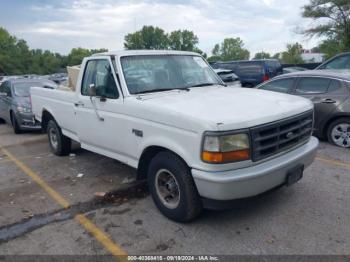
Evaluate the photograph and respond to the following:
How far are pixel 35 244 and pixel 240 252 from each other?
2193 mm

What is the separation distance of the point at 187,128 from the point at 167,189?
98cm

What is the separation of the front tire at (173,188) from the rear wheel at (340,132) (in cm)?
437

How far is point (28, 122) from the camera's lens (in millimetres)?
9805

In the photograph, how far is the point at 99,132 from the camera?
510 cm

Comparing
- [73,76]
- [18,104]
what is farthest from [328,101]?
[18,104]

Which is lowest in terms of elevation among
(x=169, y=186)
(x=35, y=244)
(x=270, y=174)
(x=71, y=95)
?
(x=35, y=244)

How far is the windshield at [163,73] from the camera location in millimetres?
4622

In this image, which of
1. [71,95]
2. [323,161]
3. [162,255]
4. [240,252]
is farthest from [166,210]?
[323,161]

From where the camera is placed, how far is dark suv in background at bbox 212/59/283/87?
1675cm

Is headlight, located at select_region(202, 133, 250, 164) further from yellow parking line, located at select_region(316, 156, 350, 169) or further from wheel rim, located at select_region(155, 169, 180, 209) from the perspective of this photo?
yellow parking line, located at select_region(316, 156, 350, 169)

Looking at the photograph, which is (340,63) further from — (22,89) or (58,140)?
(22,89)

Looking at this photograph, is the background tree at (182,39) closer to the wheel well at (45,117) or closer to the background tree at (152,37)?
the background tree at (152,37)

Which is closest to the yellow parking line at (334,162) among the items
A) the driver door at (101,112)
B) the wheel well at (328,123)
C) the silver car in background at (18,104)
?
the wheel well at (328,123)

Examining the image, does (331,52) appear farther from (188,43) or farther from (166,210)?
(188,43)
